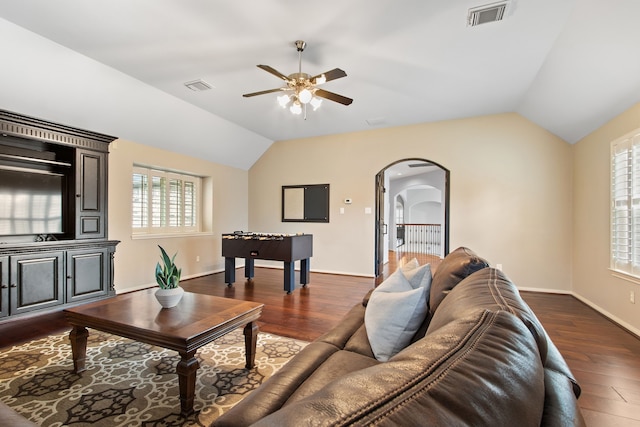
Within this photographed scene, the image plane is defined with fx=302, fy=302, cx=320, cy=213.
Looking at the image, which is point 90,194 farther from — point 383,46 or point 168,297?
point 383,46

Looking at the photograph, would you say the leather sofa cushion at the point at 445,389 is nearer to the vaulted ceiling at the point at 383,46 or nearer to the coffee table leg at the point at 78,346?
the coffee table leg at the point at 78,346

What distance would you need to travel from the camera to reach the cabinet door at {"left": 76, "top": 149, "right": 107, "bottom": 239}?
12.8ft

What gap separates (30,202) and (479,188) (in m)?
6.42

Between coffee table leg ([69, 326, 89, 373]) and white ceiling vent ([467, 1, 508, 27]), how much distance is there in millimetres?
3924

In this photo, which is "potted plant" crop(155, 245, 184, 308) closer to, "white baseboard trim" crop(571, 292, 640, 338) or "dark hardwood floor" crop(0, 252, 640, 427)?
"dark hardwood floor" crop(0, 252, 640, 427)

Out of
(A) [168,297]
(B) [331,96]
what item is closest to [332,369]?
(A) [168,297]

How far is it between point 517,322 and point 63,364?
3074mm

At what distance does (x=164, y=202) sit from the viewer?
18.1 feet

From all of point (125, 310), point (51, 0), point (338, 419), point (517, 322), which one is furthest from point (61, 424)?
point (51, 0)

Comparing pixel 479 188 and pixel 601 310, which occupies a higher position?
pixel 479 188

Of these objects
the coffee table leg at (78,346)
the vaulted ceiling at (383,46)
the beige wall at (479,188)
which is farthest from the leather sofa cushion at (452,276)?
the beige wall at (479,188)

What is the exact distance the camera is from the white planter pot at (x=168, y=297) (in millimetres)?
2252

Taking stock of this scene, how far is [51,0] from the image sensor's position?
237cm

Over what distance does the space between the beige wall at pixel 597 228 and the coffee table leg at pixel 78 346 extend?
4.93 m
